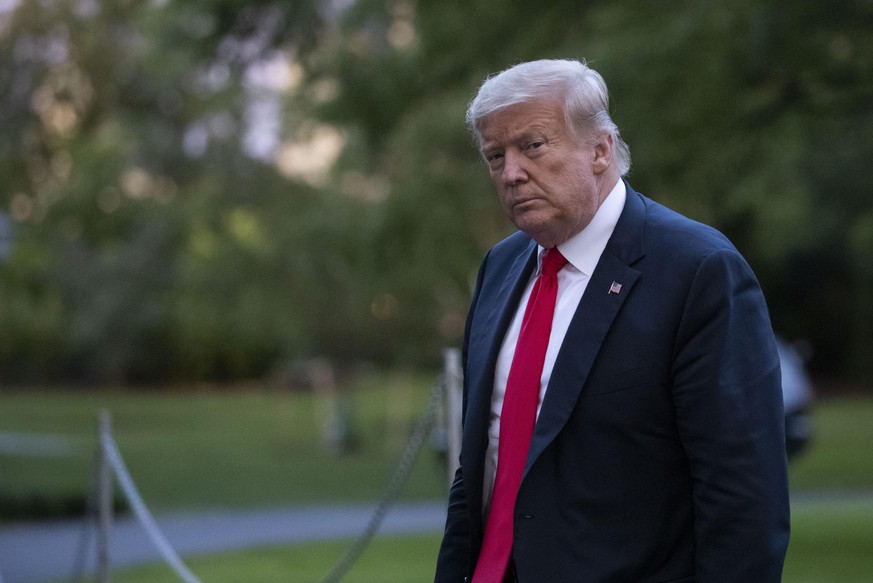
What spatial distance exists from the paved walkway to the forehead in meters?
8.21

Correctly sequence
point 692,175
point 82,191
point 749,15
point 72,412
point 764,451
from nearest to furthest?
point 764,451
point 749,15
point 692,175
point 82,191
point 72,412

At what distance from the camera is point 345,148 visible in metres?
15.0

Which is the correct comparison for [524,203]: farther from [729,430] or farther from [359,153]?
[359,153]

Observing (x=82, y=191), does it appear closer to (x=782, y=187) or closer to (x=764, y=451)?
(x=782, y=187)

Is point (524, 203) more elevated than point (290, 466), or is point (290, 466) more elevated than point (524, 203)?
point (524, 203)

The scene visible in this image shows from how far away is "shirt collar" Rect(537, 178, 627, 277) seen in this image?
2.58m

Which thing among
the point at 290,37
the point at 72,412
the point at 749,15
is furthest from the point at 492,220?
the point at 72,412

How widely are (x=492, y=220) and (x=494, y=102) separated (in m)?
11.2

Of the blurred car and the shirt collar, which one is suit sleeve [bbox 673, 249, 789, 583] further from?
the blurred car

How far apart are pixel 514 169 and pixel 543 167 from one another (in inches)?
2.2

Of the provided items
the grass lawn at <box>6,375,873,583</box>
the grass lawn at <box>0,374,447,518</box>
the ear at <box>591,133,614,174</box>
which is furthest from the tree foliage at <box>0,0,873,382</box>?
the ear at <box>591,133,614,174</box>

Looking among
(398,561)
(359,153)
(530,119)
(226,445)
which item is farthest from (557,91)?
(226,445)

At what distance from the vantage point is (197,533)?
12766mm

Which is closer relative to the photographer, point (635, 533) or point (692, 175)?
point (635, 533)
